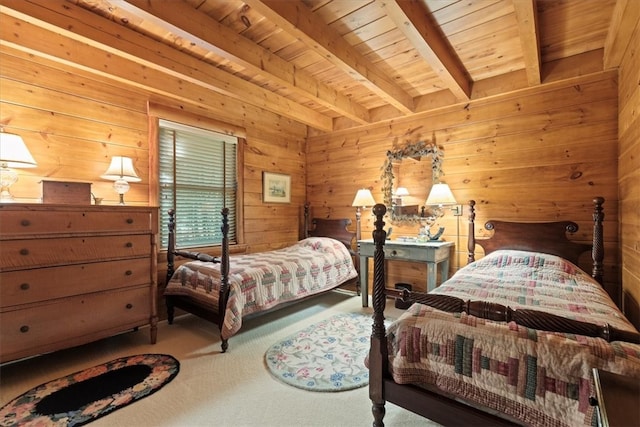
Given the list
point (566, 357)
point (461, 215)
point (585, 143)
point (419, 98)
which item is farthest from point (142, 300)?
point (585, 143)

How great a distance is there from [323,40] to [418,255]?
2278mm

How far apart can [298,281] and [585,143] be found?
3.08 metres

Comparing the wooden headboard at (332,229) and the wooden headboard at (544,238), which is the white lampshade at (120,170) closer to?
the wooden headboard at (332,229)

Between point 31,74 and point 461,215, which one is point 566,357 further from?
point 31,74

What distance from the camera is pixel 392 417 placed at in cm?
171

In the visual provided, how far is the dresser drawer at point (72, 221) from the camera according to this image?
6.25ft

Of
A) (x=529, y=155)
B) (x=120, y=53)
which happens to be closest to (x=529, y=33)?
(x=529, y=155)

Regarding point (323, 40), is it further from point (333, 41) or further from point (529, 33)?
point (529, 33)

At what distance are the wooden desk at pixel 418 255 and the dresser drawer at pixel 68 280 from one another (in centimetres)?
233

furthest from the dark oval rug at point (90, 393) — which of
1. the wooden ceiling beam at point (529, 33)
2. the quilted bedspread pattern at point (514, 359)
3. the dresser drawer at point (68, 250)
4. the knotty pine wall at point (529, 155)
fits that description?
the wooden ceiling beam at point (529, 33)

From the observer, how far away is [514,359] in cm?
116

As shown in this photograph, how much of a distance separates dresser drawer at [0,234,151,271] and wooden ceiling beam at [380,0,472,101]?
8.31 feet

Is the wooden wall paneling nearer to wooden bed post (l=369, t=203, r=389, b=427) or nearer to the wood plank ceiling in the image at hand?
the wood plank ceiling

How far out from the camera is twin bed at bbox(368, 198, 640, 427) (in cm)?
106
